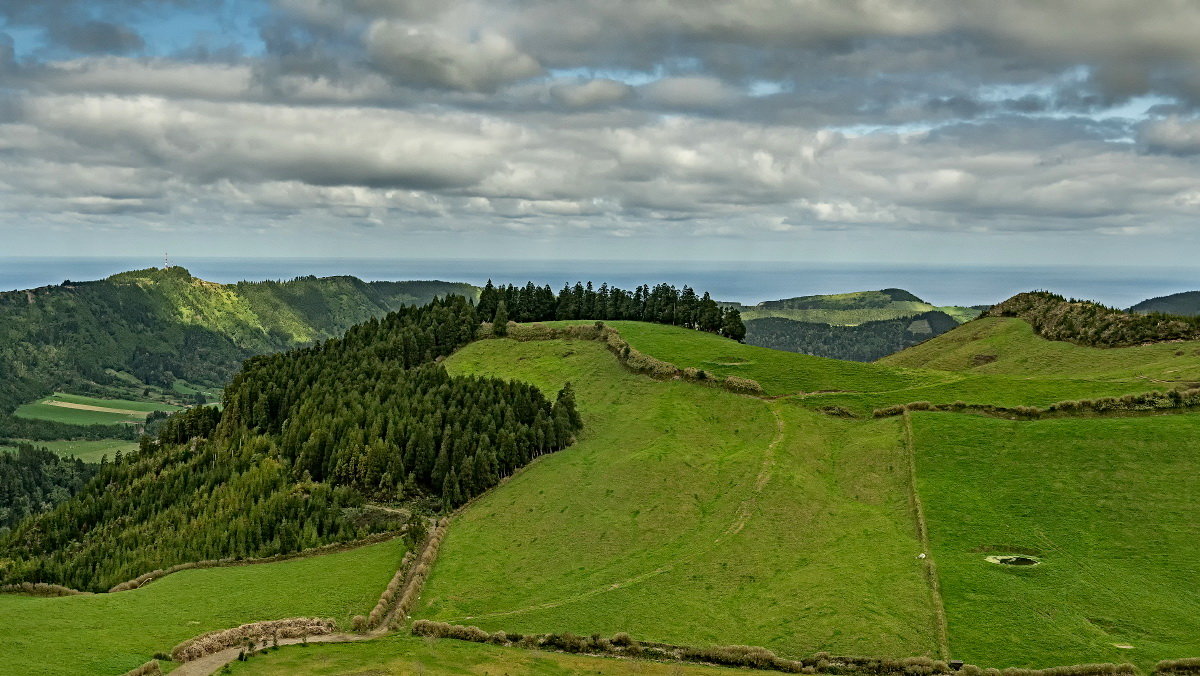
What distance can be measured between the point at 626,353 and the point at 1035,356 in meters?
69.8

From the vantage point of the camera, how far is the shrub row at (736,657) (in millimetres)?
48562

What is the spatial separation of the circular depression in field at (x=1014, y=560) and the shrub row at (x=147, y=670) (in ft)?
190

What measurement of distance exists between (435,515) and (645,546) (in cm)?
3101

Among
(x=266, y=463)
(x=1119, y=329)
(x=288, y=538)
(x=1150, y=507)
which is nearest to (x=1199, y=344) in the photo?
(x=1119, y=329)

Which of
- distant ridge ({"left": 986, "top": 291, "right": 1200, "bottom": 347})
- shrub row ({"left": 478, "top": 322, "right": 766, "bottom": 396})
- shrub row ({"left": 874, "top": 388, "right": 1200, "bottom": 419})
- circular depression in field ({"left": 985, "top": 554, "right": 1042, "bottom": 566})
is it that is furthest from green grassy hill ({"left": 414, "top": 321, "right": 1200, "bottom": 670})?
distant ridge ({"left": 986, "top": 291, "right": 1200, "bottom": 347})

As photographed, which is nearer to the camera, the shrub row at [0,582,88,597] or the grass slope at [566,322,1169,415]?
the shrub row at [0,582,88,597]

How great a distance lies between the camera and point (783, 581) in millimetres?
64438

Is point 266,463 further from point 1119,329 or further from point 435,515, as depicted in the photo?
point 1119,329

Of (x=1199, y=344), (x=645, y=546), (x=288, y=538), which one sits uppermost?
(x=1199, y=344)

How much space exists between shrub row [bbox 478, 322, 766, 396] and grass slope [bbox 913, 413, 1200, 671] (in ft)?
82.4

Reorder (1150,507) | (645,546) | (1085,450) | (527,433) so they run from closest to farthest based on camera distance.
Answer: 1. (1150,507)
2. (645,546)
3. (1085,450)
4. (527,433)

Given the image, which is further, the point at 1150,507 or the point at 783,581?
the point at 1150,507

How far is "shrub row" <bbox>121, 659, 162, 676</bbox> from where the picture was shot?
45750 mm

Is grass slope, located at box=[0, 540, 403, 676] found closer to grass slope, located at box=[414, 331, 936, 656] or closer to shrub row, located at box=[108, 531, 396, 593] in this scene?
shrub row, located at box=[108, 531, 396, 593]
